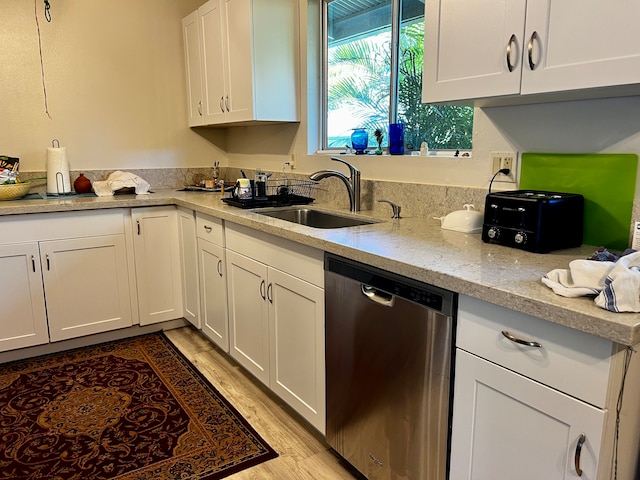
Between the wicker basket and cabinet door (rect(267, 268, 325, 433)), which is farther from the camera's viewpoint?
the wicker basket

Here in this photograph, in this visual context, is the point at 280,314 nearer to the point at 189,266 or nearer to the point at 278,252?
the point at 278,252

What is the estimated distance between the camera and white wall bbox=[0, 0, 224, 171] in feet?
10.3

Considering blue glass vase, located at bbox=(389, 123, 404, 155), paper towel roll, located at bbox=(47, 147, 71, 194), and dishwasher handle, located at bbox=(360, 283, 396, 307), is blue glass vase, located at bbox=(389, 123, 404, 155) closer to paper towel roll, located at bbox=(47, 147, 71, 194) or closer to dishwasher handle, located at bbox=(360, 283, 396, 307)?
dishwasher handle, located at bbox=(360, 283, 396, 307)

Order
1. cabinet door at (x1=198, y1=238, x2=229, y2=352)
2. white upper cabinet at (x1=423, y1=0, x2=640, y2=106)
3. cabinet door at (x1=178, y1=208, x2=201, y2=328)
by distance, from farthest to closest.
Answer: cabinet door at (x1=178, y1=208, x2=201, y2=328), cabinet door at (x1=198, y1=238, x2=229, y2=352), white upper cabinet at (x1=423, y1=0, x2=640, y2=106)

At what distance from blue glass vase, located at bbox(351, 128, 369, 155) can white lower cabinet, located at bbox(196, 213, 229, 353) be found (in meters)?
0.84

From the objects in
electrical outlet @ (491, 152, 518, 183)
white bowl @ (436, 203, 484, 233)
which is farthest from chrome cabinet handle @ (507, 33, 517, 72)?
white bowl @ (436, 203, 484, 233)

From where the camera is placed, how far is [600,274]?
3.44 feet

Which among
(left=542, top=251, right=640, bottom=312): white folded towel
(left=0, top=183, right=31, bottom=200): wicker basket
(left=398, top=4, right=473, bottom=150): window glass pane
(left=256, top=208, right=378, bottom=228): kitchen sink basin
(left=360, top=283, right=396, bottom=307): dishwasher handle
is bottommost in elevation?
(left=360, top=283, right=396, bottom=307): dishwasher handle

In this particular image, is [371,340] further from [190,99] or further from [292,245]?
[190,99]

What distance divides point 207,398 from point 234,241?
0.80m

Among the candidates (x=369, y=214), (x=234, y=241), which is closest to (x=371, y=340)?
(x=369, y=214)

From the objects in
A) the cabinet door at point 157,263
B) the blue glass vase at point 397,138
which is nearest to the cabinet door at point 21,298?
the cabinet door at point 157,263

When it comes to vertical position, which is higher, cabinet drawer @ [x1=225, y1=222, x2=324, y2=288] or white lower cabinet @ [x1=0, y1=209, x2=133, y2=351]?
cabinet drawer @ [x1=225, y1=222, x2=324, y2=288]

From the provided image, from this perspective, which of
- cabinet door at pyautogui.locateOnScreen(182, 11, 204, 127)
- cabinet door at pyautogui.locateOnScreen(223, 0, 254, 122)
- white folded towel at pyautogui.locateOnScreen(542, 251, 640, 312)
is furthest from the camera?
cabinet door at pyautogui.locateOnScreen(182, 11, 204, 127)
